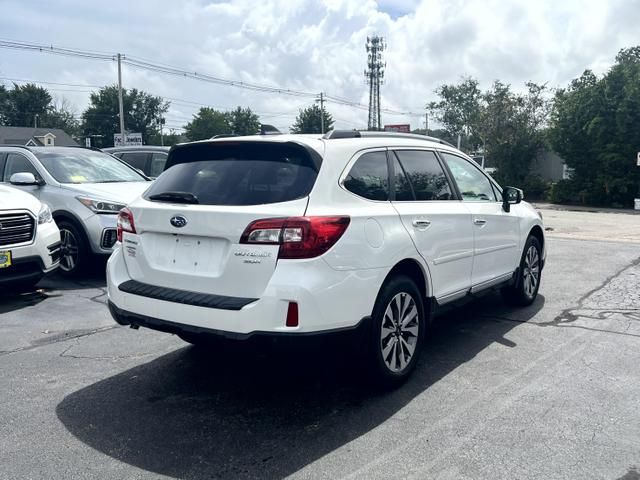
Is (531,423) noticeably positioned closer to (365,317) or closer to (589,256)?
(365,317)

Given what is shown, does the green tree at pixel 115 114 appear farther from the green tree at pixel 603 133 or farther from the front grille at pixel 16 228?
the front grille at pixel 16 228

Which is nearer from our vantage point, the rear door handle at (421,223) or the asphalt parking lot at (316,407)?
the asphalt parking lot at (316,407)

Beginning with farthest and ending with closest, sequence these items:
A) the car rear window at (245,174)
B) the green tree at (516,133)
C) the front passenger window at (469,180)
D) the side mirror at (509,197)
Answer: the green tree at (516,133) < the side mirror at (509,197) < the front passenger window at (469,180) < the car rear window at (245,174)

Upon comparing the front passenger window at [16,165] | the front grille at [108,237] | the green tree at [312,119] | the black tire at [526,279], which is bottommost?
the black tire at [526,279]

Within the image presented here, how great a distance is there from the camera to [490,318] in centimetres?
596

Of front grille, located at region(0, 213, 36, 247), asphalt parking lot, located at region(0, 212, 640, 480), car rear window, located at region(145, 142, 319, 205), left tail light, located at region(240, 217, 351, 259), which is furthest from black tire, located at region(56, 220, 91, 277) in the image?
left tail light, located at region(240, 217, 351, 259)

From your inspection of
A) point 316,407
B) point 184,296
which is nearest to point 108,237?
point 184,296

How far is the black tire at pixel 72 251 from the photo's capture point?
7.56 m

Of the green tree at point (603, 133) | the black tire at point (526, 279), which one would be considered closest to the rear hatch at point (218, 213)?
the black tire at point (526, 279)

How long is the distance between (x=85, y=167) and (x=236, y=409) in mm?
6146

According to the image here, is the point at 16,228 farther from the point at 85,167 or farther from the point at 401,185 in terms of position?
the point at 401,185

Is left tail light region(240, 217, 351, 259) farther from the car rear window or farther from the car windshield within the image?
the car windshield

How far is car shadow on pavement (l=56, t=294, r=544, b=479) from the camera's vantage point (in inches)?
123

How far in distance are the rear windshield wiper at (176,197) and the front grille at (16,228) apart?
299 centimetres
